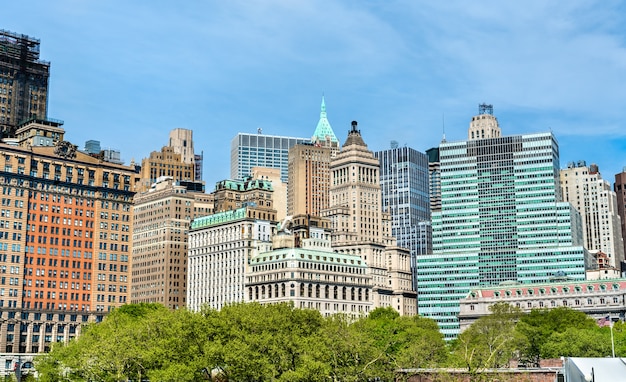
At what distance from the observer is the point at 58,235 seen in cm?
18125

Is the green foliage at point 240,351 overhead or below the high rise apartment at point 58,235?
below

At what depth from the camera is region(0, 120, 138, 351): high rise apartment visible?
566 feet

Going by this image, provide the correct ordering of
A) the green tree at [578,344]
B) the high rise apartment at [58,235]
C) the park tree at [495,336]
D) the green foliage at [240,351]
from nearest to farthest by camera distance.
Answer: the green foliage at [240,351] < the park tree at [495,336] < the green tree at [578,344] < the high rise apartment at [58,235]

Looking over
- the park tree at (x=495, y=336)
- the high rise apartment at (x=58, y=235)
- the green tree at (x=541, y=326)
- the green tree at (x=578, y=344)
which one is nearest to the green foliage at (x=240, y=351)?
the park tree at (x=495, y=336)

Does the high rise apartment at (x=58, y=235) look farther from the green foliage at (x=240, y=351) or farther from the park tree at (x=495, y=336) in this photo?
the park tree at (x=495, y=336)

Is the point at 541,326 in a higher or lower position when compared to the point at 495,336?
higher

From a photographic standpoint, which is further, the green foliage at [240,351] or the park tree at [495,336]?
the park tree at [495,336]

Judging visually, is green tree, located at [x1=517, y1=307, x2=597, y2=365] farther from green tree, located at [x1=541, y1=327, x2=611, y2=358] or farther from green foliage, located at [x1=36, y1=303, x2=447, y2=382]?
green foliage, located at [x1=36, y1=303, x2=447, y2=382]

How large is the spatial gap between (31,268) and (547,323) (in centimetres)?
11643

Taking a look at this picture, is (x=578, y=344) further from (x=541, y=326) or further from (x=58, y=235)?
(x=58, y=235)

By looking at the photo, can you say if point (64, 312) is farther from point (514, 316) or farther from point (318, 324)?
point (514, 316)

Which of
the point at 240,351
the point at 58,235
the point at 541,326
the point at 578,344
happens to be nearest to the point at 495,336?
the point at 541,326

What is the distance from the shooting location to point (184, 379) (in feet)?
314

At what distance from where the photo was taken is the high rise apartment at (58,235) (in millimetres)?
172625
